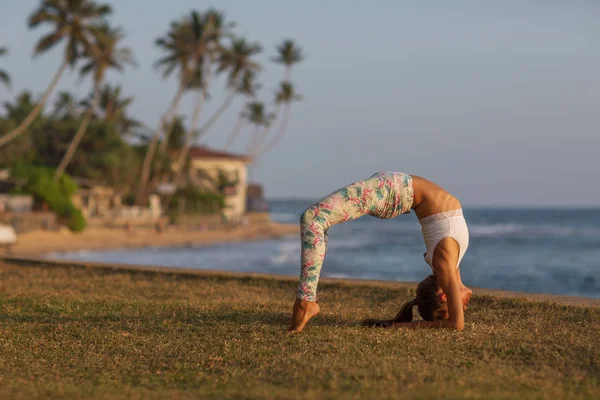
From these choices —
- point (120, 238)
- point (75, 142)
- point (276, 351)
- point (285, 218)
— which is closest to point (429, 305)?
point (276, 351)

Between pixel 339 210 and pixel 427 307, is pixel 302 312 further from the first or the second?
pixel 427 307

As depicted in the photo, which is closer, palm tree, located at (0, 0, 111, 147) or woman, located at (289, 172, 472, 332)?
woman, located at (289, 172, 472, 332)

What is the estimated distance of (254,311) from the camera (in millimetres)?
7223

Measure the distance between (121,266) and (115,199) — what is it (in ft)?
137

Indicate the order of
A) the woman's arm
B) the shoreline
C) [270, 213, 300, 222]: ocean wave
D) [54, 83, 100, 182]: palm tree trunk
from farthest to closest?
1. [270, 213, 300, 222]: ocean wave
2. [54, 83, 100, 182]: palm tree trunk
3. the shoreline
4. the woman's arm

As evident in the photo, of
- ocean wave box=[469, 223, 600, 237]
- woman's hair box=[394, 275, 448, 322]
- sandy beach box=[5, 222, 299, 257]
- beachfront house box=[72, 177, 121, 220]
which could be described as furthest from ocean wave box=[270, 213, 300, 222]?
woman's hair box=[394, 275, 448, 322]

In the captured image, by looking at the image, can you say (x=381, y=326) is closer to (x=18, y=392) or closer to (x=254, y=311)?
(x=254, y=311)

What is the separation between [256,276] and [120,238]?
31.0 metres

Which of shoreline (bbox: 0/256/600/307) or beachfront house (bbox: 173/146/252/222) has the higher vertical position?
beachfront house (bbox: 173/146/252/222)

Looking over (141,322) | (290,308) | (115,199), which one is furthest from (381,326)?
(115,199)

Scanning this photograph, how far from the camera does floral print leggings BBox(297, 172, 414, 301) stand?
19.1ft

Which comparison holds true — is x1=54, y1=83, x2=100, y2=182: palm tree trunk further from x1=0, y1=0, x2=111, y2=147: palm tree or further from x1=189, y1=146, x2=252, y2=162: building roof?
x1=189, y1=146, x2=252, y2=162: building roof

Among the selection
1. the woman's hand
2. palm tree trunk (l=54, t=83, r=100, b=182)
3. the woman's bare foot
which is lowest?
the woman's hand

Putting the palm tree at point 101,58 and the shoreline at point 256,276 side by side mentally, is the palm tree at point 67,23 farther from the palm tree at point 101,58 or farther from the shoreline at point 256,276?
the shoreline at point 256,276
